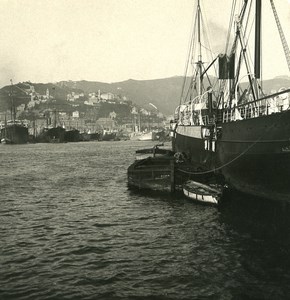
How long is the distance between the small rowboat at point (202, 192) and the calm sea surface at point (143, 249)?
0.55 meters

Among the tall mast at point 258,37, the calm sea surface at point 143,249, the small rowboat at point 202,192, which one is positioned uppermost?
the tall mast at point 258,37

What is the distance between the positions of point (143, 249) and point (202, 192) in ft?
27.1

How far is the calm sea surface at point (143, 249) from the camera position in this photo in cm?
1036

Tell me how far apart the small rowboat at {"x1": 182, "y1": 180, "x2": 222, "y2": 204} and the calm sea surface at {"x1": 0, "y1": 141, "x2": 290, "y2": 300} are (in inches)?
21.8

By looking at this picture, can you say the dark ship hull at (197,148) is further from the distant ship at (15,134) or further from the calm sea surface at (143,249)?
the distant ship at (15,134)

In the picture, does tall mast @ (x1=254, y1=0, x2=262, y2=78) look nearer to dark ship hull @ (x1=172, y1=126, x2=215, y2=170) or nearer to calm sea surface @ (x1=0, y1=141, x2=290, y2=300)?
dark ship hull @ (x1=172, y1=126, x2=215, y2=170)

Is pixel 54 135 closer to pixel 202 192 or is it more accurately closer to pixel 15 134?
pixel 15 134

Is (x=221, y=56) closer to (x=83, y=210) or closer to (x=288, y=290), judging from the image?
(x=83, y=210)

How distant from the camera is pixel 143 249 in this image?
44.9ft

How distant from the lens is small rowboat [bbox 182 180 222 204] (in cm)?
2028

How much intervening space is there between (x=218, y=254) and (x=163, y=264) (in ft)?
7.11

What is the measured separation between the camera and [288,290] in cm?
996

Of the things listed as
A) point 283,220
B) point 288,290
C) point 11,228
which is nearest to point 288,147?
point 283,220

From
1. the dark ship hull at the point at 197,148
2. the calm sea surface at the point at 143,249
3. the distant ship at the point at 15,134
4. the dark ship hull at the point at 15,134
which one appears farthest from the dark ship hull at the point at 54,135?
the calm sea surface at the point at 143,249
